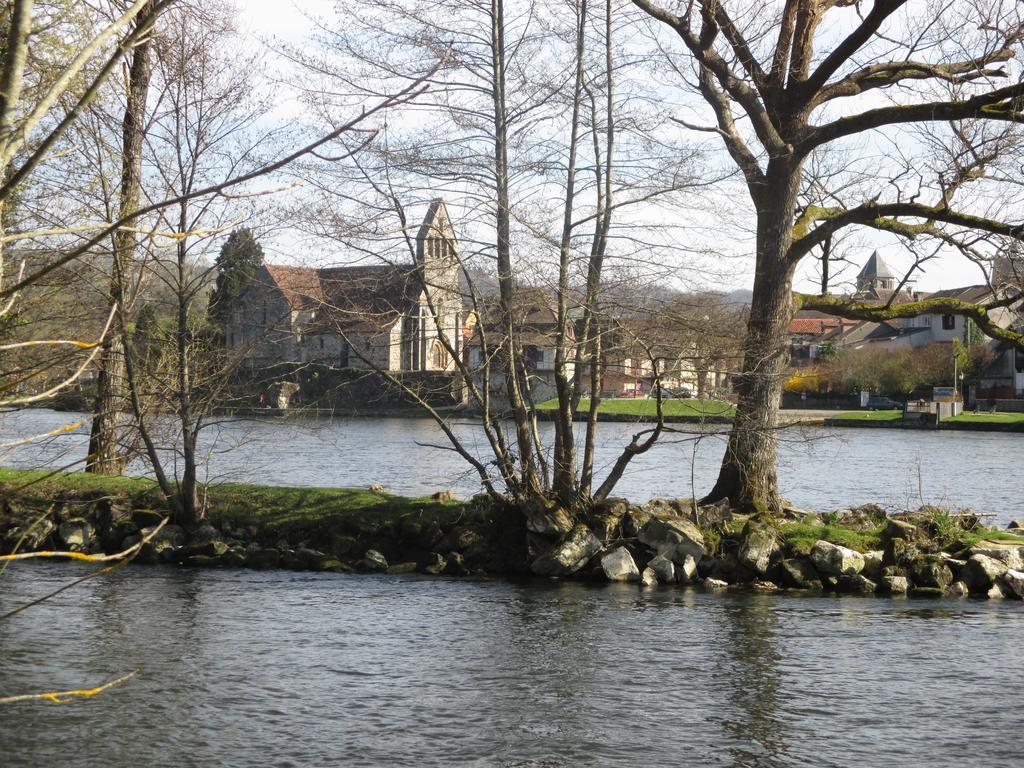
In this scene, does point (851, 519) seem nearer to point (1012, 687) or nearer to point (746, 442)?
point (746, 442)

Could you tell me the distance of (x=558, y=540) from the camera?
17734 mm

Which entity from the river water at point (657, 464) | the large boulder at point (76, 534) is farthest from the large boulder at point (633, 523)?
the large boulder at point (76, 534)

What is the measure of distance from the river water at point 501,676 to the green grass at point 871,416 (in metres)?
55.4

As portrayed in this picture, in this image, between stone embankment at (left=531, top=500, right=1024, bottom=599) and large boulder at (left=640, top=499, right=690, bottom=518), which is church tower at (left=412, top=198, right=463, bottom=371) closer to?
stone embankment at (left=531, top=500, right=1024, bottom=599)

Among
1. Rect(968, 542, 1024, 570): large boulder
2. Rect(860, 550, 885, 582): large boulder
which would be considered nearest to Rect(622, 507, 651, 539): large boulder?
Rect(860, 550, 885, 582): large boulder

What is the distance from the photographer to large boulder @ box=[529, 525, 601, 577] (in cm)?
1741

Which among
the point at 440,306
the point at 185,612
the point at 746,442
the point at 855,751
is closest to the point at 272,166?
the point at 855,751

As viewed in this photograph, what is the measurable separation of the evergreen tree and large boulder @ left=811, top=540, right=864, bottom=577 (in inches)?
402

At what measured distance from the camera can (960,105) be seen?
17.6 metres

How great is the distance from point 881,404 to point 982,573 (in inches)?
2753

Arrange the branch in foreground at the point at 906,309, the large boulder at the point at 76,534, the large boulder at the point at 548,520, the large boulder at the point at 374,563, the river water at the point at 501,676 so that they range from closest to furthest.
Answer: the river water at the point at 501,676
the large boulder at the point at 548,520
the large boulder at the point at 374,563
the branch in foreground at the point at 906,309
the large boulder at the point at 76,534

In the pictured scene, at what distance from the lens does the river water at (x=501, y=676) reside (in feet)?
30.5

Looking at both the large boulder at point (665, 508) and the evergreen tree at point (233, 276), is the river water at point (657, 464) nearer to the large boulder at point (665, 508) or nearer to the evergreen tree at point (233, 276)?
the large boulder at point (665, 508)

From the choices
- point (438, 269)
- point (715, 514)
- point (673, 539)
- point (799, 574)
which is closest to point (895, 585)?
point (799, 574)
